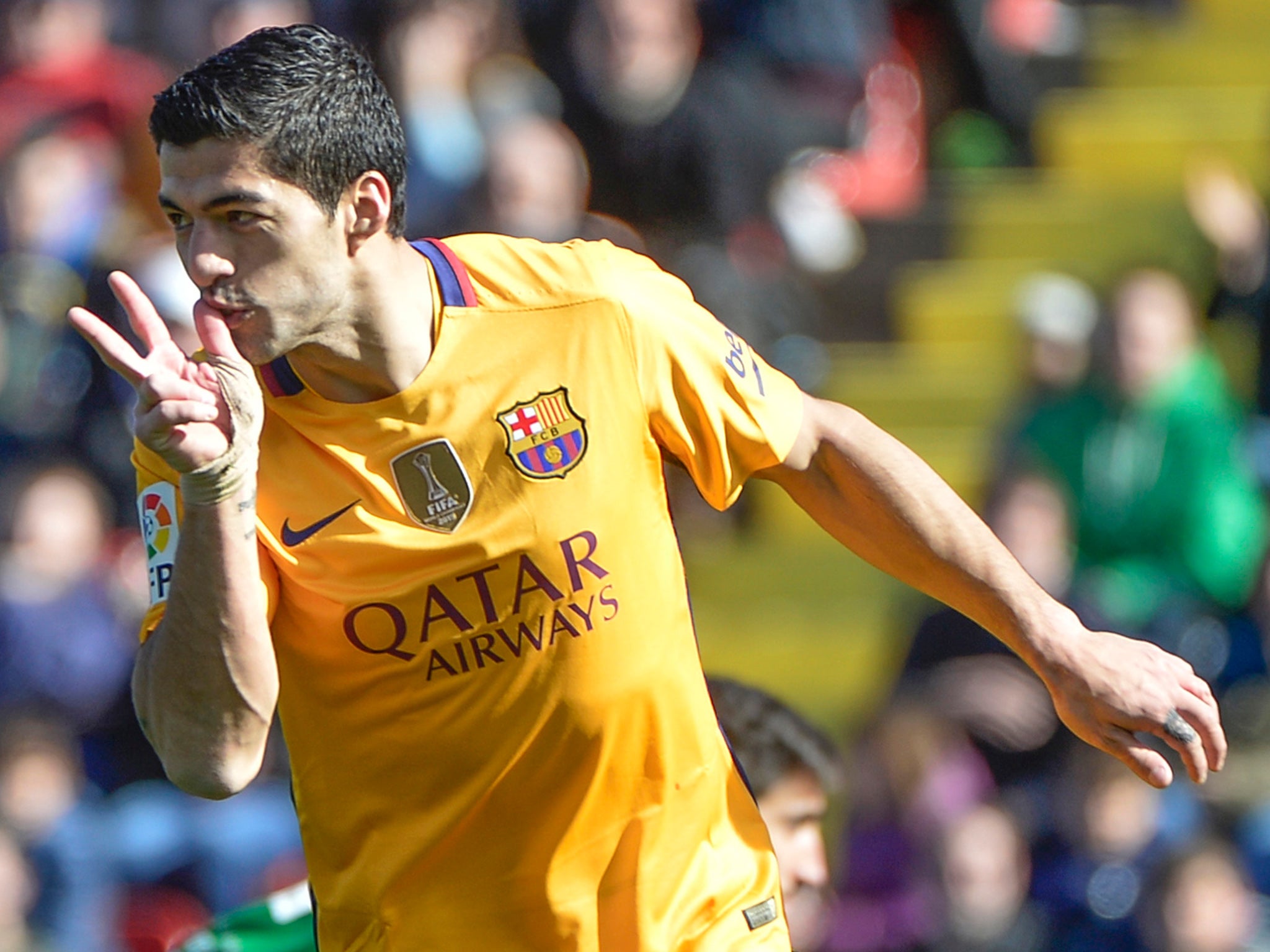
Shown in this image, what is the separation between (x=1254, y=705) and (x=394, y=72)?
4301mm

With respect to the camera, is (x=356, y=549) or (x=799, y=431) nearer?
(x=356, y=549)

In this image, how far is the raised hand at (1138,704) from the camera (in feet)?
10.8

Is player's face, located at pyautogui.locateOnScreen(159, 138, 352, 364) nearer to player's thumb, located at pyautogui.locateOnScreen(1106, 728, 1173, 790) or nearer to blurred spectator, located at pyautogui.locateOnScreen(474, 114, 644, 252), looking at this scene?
player's thumb, located at pyautogui.locateOnScreen(1106, 728, 1173, 790)

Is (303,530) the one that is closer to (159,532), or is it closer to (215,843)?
(159,532)

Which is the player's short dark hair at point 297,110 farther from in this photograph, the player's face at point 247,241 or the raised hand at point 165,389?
the raised hand at point 165,389

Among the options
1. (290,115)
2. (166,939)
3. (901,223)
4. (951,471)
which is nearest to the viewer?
(290,115)

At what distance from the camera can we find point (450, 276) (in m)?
3.44

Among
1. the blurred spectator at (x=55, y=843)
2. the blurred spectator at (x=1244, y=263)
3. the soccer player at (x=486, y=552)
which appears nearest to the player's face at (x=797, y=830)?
the soccer player at (x=486, y=552)

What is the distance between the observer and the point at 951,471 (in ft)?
27.7

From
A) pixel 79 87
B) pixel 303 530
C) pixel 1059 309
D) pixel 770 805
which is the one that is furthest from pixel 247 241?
pixel 79 87

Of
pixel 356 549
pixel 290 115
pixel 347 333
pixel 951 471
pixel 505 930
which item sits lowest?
pixel 951 471

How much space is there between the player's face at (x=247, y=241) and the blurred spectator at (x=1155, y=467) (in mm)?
4677

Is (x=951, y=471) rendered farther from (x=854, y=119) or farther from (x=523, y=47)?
(x=523, y=47)

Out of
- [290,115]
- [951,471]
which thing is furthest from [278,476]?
[951,471]
